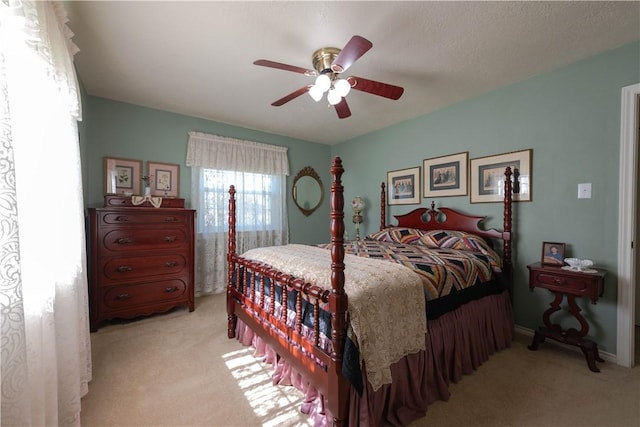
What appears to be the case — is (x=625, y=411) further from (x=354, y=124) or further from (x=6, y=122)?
(x=354, y=124)

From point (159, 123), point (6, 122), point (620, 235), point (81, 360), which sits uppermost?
point (159, 123)

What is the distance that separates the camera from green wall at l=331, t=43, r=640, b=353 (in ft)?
6.81

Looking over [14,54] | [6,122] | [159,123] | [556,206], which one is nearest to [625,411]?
[556,206]

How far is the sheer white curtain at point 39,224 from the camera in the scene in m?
0.83

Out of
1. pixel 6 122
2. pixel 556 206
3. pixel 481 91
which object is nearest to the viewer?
pixel 6 122

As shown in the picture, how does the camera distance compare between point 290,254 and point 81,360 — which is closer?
point 81,360

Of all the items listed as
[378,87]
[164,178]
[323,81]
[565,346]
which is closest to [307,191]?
[164,178]

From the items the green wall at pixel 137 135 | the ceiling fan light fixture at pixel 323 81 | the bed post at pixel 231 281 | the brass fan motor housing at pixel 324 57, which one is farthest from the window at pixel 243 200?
the ceiling fan light fixture at pixel 323 81

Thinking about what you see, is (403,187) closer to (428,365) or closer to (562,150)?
(562,150)

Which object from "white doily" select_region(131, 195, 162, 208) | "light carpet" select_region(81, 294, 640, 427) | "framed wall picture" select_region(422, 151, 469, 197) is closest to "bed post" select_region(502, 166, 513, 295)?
"framed wall picture" select_region(422, 151, 469, 197)

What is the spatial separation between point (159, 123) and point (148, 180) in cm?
78

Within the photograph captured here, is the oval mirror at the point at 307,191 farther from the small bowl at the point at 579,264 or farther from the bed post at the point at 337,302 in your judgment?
the small bowl at the point at 579,264

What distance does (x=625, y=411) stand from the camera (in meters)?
1.51

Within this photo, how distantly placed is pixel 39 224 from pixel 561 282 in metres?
3.38
